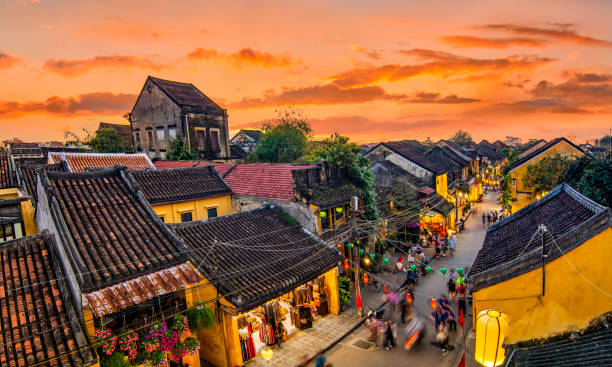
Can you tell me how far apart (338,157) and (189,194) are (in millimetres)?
8571

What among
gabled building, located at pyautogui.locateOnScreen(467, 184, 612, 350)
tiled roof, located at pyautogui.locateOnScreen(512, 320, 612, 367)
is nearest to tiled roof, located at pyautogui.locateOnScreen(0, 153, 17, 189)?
gabled building, located at pyautogui.locateOnScreen(467, 184, 612, 350)

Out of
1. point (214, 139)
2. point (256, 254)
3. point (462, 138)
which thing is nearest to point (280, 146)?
point (214, 139)

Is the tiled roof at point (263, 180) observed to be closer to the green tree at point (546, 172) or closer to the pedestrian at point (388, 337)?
the pedestrian at point (388, 337)

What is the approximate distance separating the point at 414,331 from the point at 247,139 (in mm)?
40491

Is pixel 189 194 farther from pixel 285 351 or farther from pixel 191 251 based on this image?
pixel 285 351

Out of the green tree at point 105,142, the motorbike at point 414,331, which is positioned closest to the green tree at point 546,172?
the motorbike at point 414,331

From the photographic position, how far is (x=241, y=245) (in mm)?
12977

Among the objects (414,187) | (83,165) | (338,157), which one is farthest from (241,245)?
(414,187)

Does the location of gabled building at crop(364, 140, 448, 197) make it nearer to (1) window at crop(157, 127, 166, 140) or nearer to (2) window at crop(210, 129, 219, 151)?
(2) window at crop(210, 129, 219, 151)

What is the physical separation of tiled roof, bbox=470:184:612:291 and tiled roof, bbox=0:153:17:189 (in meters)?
21.4

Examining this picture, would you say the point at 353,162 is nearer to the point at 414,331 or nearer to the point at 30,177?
the point at 414,331

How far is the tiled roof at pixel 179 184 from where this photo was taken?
51.0 feet

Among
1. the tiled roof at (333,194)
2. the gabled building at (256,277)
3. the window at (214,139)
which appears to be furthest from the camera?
the window at (214,139)

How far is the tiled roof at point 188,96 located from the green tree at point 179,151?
127 inches
